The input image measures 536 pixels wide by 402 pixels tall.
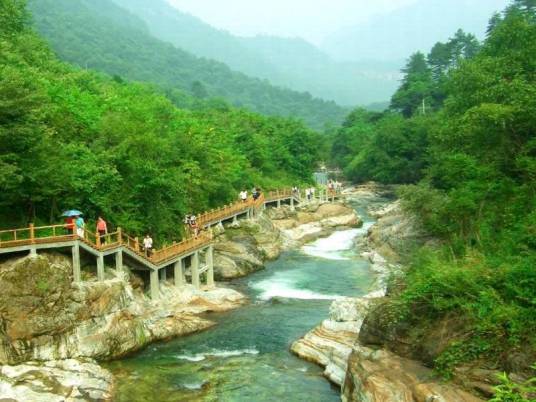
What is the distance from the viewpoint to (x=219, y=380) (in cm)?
2025

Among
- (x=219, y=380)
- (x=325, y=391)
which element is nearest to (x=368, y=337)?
(x=325, y=391)

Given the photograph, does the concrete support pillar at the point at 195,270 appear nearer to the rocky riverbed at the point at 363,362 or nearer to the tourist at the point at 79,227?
the tourist at the point at 79,227

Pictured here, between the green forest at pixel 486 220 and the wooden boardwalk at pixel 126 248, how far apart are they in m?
13.1

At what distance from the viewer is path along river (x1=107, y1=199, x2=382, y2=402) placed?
1920 centimetres

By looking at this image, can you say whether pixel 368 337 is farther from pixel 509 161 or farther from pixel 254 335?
pixel 509 161

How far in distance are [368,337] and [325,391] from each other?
267cm

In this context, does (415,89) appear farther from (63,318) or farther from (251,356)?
(63,318)

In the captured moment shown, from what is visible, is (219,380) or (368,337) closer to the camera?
(368,337)

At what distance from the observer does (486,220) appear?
931 inches

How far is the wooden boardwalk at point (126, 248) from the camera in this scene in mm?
22859

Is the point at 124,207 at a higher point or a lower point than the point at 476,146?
lower

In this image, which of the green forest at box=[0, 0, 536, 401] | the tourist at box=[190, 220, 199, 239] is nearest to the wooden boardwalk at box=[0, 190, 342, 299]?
the tourist at box=[190, 220, 199, 239]

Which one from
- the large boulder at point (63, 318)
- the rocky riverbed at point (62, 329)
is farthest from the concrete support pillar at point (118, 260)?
the large boulder at point (63, 318)

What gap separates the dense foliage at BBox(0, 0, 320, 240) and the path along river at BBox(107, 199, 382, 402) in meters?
7.39
